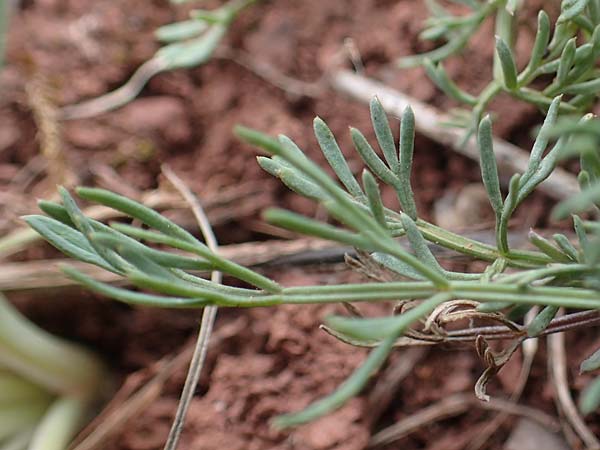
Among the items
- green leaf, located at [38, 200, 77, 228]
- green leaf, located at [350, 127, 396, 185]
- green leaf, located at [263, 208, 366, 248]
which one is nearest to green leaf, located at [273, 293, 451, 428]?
green leaf, located at [263, 208, 366, 248]

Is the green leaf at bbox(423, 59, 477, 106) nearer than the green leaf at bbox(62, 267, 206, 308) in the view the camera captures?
No

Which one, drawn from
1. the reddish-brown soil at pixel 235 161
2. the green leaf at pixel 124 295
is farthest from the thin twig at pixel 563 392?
the green leaf at pixel 124 295

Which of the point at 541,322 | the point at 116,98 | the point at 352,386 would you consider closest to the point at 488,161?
the point at 541,322

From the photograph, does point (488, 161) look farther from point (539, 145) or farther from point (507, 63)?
point (507, 63)

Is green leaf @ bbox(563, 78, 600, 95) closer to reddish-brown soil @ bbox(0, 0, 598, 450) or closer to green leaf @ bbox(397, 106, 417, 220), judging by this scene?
green leaf @ bbox(397, 106, 417, 220)

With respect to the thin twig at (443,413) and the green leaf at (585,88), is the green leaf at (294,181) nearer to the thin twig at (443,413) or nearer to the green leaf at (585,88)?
the green leaf at (585,88)

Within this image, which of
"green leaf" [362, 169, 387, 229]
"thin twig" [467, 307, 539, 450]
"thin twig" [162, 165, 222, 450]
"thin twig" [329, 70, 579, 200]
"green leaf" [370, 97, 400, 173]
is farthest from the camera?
"thin twig" [329, 70, 579, 200]
